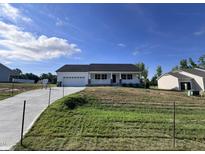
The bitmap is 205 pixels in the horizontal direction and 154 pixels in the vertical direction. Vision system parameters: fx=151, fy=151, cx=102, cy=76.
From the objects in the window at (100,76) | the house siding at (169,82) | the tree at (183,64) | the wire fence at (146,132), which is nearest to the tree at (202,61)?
the tree at (183,64)

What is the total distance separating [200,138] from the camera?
5539 mm

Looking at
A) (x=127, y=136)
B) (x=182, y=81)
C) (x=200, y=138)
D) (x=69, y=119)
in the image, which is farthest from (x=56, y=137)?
(x=182, y=81)

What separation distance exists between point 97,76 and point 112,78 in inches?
110

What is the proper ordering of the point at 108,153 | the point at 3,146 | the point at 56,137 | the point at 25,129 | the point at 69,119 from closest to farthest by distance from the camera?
the point at 108,153 < the point at 3,146 < the point at 56,137 < the point at 25,129 < the point at 69,119

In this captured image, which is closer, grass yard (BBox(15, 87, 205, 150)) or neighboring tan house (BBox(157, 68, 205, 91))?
grass yard (BBox(15, 87, 205, 150))

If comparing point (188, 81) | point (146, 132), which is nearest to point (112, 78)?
point (188, 81)

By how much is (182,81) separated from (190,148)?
26.6m

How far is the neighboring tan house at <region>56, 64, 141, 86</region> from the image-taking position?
27047 millimetres

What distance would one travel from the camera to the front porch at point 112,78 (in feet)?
89.7

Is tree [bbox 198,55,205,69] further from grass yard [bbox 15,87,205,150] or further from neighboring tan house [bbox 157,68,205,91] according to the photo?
grass yard [bbox 15,87,205,150]

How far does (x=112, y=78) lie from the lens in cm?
2777

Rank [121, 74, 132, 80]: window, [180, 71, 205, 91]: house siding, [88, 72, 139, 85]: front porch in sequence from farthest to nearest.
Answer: [121, 74, 132, 80]: window → [88, 72, 139, 85]: front porch → [180, 71, 205, 91]: house siding

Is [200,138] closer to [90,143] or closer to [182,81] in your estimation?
[90,143]

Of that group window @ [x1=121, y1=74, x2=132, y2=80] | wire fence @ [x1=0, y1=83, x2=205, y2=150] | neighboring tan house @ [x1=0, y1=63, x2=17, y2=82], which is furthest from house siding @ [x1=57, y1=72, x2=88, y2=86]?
neighboring tan house @ [x1=0, y1=63, x2=17, y2=82]
